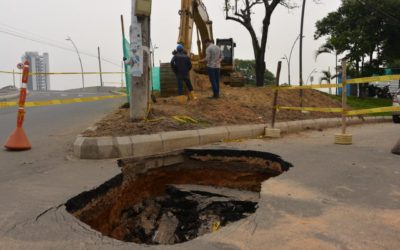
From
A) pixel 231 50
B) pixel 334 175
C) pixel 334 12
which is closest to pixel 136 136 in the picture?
pixel 334 175

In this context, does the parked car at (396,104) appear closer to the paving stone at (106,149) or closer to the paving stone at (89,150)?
the paving stone at (106,149)

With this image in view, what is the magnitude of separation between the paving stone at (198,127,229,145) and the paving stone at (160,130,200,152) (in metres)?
0.14

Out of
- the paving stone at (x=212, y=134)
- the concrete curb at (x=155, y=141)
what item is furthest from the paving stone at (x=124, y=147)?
the paving stone at (x=212, y=134)

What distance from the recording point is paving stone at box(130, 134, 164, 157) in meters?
6.45

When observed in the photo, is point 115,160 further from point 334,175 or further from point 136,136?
point 334,175

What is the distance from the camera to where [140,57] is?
7.42 metres

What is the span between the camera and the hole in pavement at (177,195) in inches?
195

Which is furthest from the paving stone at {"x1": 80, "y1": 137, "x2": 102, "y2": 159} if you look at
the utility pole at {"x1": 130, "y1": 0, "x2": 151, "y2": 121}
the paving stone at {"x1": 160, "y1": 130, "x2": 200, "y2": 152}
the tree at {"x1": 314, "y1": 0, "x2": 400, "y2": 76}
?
the tree at {"x1": 314, "y1": 0, "x2": 400, "y2": 76}

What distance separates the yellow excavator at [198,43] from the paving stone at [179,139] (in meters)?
5.43

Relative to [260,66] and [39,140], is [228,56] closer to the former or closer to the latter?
[260,66]

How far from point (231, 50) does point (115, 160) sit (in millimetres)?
13675

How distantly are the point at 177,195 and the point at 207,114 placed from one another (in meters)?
3.41

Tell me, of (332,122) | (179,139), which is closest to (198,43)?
(332,122)

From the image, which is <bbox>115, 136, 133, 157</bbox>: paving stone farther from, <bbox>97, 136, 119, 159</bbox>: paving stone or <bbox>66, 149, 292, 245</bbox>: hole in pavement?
<bbox>66, 149, 292, 245</bbox>: hole in pavement
